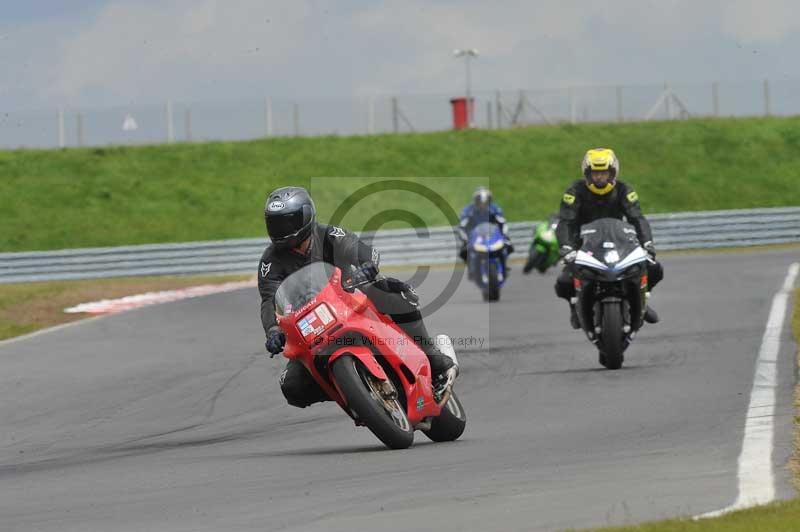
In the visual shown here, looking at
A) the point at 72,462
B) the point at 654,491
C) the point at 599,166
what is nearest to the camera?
the point at 654,491

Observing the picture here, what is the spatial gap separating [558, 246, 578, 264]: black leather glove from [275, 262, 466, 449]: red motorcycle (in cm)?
443

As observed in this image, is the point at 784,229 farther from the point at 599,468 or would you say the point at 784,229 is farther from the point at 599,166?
the point at 599,468

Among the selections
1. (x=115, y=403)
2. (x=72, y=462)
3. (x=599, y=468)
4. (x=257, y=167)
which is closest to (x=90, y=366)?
(x=115, y=403)

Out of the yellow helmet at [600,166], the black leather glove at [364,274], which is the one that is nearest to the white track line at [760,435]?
the yellow helmet at [600,166]

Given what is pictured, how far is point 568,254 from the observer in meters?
12.8

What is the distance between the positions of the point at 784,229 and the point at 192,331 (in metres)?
20.7

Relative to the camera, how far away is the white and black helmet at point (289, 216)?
8328mm

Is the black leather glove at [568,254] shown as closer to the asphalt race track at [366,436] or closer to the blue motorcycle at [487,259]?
the asphalt race track at [366,436]

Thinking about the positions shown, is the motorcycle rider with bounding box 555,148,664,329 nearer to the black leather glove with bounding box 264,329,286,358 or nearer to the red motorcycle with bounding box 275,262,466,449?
the red motorcycle with bounding box 275,262,466,449

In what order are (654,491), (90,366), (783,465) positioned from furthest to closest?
(90,366) < (783,465) < (654,491)

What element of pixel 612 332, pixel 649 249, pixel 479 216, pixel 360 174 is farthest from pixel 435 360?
pixel 360 174

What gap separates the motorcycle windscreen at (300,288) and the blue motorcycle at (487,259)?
1332cm

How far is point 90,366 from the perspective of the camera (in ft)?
46.5

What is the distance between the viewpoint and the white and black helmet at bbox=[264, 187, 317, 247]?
27.3 feet
